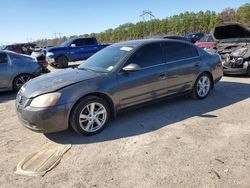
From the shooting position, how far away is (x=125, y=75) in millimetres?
5004

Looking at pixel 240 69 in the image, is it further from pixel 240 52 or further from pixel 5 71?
pixel 5 71

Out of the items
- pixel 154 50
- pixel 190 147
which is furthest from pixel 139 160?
pixel 154 50

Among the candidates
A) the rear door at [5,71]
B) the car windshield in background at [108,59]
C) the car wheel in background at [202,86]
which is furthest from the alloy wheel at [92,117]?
the rear door at [5,71]

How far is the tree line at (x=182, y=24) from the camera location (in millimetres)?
47719

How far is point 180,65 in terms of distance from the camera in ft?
19.3

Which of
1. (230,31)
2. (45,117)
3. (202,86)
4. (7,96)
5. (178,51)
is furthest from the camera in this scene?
(230,31)

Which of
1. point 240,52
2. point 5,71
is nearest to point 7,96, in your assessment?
point 5,71

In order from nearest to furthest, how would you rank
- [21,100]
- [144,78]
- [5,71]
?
[21,100] → [144,78] → [5,71]

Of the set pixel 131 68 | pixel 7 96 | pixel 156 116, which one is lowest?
pixel 7 96

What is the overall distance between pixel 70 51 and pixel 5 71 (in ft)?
25.9

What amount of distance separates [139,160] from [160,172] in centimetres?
42

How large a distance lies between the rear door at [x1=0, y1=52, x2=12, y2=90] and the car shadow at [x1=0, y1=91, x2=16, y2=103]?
30 cm

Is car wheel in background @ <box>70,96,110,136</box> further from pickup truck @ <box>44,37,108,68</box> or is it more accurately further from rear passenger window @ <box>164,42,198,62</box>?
pickup truck @ <box>44,37,108,68</box>

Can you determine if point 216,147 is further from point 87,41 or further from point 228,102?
point 87,41
